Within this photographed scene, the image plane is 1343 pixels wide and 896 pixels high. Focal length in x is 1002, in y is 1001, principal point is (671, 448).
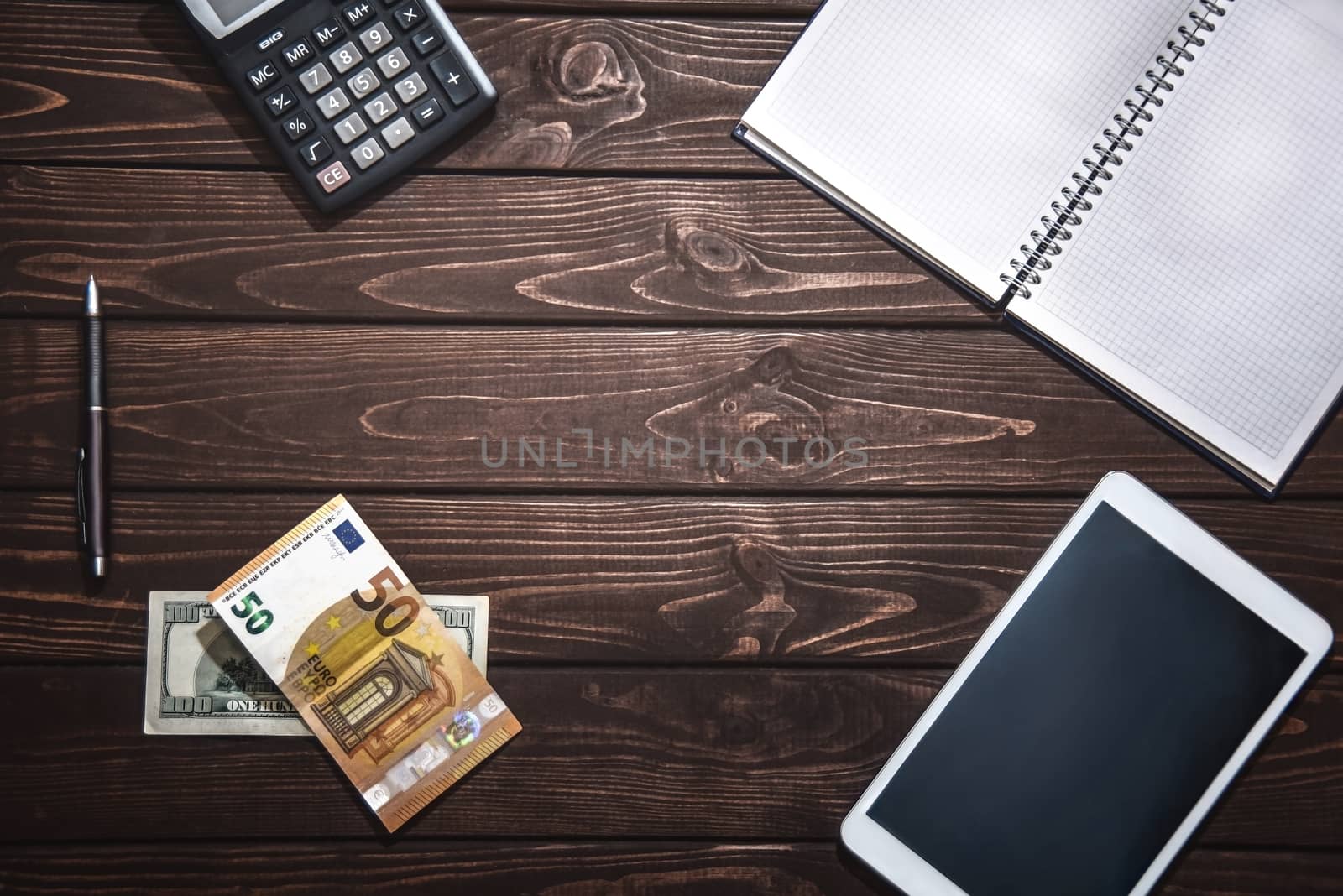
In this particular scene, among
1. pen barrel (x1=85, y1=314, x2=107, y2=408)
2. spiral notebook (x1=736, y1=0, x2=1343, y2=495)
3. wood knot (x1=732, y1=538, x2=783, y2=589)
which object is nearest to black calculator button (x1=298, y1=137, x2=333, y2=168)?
pen barrel (x1=85, y1=314, x2=107, y2=408)

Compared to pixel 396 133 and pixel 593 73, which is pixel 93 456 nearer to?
pixel 396 133

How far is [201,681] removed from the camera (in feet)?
2.59

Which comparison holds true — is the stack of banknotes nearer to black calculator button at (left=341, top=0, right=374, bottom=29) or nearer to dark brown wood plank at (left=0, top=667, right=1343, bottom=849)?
dark brown wood plank at (left=0, top=667, right=1343, bottom=849)

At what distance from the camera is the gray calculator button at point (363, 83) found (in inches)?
31.1

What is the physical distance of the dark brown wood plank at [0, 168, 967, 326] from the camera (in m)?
0.81

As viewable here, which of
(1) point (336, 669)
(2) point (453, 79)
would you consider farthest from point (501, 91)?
(1) point (336, 669)

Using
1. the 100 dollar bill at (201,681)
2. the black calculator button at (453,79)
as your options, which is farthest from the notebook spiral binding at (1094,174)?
the 100 dollar bill at (201,681)

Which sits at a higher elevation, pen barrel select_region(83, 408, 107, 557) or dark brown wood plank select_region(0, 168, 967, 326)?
dark brown wood plank select_region(0, 168, 967, 326)

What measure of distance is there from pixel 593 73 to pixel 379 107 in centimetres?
18

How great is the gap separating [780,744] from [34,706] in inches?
23.3

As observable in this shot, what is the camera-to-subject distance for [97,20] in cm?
82

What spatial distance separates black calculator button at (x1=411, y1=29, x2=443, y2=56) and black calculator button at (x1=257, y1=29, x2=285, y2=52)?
101mm

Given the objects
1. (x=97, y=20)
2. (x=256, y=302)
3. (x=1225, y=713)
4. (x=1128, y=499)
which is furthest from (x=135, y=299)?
(x=1225, y=713)

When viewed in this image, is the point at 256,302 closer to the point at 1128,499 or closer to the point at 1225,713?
the point at 1128,499
